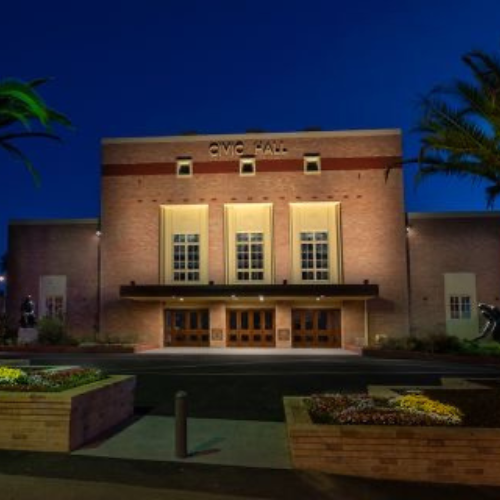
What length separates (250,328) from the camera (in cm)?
3350

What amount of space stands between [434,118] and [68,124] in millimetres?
8261

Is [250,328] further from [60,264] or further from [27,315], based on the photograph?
[27,315]

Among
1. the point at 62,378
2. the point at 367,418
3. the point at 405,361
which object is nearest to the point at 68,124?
the point at 62,378

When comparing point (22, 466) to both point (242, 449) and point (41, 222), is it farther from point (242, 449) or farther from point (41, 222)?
point (41, 222)

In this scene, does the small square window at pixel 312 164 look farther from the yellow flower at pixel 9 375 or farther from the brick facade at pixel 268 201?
→ the yellow flower at pixel 9 375

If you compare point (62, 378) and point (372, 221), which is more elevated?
point (372, 221)

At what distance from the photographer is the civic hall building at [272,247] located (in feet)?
108

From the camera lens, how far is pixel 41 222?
117 feet

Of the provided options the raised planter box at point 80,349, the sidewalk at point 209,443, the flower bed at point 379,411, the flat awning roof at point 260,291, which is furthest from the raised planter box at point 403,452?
the flat awning roof at point 260,291

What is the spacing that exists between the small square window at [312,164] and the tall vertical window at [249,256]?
4.68 meters

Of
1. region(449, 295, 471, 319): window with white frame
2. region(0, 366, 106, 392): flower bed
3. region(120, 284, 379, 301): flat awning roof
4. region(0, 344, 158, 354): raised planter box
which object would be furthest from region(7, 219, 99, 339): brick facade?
region(0, 366, 106, 392): flower bed

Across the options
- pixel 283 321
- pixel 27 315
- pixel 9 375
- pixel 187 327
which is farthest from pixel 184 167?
pixel 9 375

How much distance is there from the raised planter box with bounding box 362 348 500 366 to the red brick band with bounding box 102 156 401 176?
11438mm

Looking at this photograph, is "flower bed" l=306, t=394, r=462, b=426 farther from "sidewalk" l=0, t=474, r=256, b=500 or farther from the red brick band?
the red brick band
